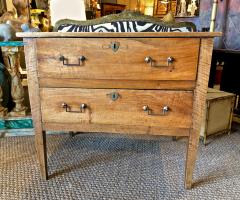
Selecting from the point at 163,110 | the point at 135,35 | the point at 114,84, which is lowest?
the point at 163,110

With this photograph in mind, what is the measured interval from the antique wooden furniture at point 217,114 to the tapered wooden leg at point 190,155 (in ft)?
1.89

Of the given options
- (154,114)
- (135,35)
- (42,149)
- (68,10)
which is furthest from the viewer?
(68,10)

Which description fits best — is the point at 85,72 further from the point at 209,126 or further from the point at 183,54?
the point at 209,126

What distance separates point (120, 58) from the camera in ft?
3.19

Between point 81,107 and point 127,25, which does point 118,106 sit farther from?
point 127,25

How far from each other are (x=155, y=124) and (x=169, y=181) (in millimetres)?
389

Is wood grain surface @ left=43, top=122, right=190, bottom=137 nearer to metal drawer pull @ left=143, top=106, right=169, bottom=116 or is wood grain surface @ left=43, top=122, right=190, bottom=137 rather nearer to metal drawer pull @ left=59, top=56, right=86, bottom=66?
metal drawer pull @ left=143, top=106, right=169, bottom=116

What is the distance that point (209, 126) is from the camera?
1.66 meters

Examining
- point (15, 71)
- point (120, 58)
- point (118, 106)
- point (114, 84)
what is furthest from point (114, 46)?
point (15, 71)

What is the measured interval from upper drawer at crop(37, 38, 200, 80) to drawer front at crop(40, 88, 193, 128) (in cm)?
8

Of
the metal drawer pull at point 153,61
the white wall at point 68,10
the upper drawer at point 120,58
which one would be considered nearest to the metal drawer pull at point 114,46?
the upper drawer at point 120,58

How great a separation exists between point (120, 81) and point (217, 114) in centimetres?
99

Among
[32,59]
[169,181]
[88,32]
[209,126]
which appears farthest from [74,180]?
[209,126]

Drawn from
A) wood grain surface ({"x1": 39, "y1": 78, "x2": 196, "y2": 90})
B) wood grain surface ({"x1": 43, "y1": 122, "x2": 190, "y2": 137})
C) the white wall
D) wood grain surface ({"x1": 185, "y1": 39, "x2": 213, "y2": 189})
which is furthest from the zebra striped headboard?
the white wall
